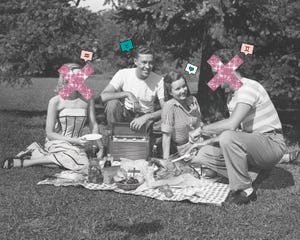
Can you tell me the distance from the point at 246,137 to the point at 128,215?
120 centimetres

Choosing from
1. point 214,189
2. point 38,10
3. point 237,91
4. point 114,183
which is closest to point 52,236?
point 114,183

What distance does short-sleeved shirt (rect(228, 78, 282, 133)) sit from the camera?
3993 millimetres

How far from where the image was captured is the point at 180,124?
4.97 metres

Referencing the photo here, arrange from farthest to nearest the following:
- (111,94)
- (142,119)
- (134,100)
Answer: (111,94) → (134,100) → (142,119)

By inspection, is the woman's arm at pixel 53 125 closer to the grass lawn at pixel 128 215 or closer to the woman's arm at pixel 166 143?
the grass lawn at pixel 128 215

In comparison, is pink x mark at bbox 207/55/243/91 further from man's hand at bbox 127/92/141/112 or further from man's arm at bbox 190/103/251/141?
man's hand at bbox 127/92/141/112

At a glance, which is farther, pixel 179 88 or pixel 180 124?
pixel 180 124

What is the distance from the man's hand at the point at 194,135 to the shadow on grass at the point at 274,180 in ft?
2.36

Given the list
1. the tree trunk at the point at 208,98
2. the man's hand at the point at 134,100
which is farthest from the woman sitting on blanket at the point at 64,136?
the tree trunk at the point at 208,98

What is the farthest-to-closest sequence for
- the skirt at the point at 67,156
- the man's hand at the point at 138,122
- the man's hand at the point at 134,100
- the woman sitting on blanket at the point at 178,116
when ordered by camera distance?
the man's hand at the point at 134,100 < the man's hand at the point at 138,122 < the woman sitting on blanket at the point at 178,116 < the skirt at the point at 67,156

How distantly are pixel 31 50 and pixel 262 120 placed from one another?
515cm

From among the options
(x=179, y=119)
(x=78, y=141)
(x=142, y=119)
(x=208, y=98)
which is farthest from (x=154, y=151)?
(x=208, y=98)

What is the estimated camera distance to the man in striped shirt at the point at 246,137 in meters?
3.84

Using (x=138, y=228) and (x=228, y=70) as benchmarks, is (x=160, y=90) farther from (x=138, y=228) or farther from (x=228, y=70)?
(x=138, y=228)
